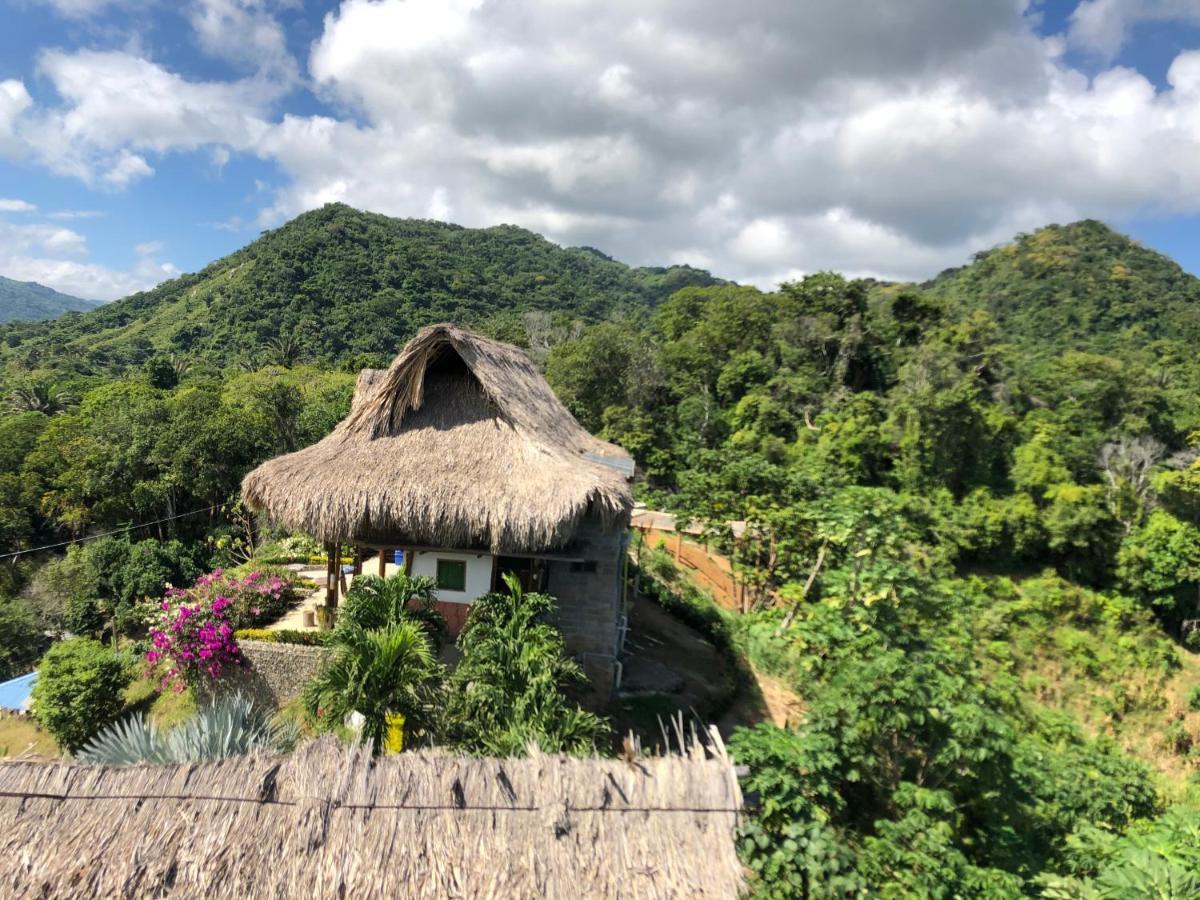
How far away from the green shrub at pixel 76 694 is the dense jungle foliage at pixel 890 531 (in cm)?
892

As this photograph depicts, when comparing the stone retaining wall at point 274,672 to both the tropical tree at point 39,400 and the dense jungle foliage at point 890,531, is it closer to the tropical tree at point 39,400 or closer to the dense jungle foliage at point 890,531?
the dense jungle foliage at point 890,531

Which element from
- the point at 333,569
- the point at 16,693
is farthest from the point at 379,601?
the point at 16,693

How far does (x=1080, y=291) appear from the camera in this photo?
158 feet

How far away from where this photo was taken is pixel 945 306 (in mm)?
30422

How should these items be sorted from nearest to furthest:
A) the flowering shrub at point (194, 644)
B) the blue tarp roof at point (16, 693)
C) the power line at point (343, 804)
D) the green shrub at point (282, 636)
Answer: the power line at point (343, 804)
the flowering shrub at point (194, 644)
the green shrub at point (282, 636)
the blue tarp roof at point (16, 693)

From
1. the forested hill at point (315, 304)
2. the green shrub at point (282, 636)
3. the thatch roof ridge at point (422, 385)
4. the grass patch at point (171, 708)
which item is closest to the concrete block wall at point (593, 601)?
the thatch roof ridge at point (422, 385)

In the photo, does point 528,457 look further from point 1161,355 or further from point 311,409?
point 1161,355

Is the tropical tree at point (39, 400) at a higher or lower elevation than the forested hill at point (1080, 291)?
lower

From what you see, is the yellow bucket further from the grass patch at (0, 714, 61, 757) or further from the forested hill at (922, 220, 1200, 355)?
the forested hill at (922, 220, 1200, 355)

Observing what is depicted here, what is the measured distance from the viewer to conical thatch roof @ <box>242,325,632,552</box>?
25.9 ft

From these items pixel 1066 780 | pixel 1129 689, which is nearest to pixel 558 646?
Result: pixel 1066 780

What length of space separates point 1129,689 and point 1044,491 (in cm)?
678

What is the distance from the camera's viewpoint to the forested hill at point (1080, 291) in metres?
43.0

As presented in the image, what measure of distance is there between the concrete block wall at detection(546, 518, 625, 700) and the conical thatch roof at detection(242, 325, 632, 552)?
1.20 metres
